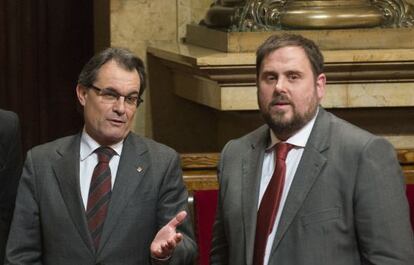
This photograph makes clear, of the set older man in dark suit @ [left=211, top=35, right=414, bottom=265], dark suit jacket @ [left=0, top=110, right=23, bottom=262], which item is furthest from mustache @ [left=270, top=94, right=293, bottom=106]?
dark suit jacket @ [left=0, top=110, right=23, bottom=262]

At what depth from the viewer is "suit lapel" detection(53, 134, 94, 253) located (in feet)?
11.9

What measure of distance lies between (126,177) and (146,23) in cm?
232

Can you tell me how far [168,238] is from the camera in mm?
3404

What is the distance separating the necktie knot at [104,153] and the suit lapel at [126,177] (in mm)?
37

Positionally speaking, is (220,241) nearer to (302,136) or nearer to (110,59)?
(302,136)

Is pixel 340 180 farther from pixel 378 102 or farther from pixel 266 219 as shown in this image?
pixel 378 102

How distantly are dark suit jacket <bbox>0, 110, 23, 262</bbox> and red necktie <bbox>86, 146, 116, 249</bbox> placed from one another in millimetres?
421

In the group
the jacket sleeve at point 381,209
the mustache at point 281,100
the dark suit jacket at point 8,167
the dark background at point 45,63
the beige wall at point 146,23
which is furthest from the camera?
the dark background at point 45,63

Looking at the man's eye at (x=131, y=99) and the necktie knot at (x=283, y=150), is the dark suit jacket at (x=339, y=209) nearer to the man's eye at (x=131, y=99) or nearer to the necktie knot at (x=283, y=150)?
the necktie knot at (x=283, y=150)

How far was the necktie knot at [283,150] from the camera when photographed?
11.4 feet

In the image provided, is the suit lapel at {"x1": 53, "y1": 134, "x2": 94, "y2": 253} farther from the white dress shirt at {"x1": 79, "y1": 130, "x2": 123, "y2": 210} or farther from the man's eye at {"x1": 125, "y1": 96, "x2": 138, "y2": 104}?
the man's eye at {"x1": 125, "y1": 96, "x2": 138, "y2": 104}

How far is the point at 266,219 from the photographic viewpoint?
11.2ft

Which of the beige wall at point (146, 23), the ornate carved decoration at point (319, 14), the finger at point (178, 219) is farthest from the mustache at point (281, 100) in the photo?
the beige wall at point (146, 23)

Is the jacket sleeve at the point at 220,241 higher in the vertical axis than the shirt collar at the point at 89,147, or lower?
lower
